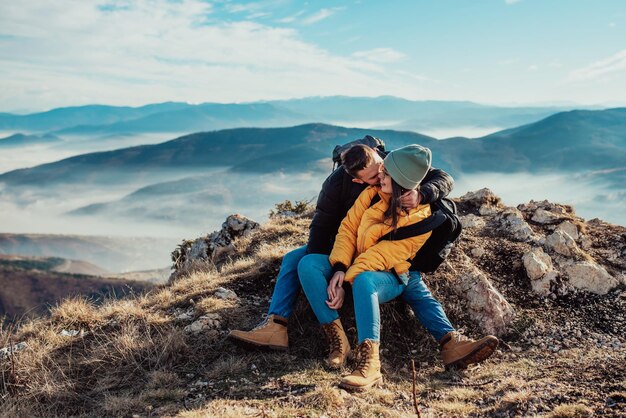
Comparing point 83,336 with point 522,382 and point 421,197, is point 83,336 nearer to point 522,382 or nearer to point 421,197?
point 421,197

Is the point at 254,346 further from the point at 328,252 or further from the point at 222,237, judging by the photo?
the point at 222,237

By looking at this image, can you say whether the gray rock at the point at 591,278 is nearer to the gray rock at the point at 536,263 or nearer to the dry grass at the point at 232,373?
the gray rock at the point at 536,263

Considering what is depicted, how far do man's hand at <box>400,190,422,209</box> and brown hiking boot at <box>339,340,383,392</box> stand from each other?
4.37ft

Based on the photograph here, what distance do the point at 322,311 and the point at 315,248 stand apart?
738 mm

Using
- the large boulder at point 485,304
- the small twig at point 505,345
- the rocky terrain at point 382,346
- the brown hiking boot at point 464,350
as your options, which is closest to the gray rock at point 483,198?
the rocky terrain at point 382,346

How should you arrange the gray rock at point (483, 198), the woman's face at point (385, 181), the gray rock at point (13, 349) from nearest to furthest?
the woman's face at point (385, 181), the gray rock at point (13, 349), the gray rock at point (483, 198)

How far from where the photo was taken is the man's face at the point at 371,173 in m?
4.86

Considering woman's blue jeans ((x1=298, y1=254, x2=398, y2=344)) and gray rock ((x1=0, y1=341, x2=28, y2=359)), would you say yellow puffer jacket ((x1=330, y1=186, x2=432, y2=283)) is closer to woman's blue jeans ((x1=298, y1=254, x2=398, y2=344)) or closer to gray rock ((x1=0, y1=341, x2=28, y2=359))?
woman's blue jeans ((x1=298, y1=254, x2=398, y2=344))

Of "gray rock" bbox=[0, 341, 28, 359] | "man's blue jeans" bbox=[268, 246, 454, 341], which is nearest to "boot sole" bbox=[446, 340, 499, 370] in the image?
"man's blue jeans" bbox=[268, 246, 454, 341]

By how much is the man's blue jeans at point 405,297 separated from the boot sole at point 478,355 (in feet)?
0.99

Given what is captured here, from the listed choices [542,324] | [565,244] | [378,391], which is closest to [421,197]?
[378,391]

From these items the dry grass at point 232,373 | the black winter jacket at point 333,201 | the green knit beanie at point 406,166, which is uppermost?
the green knit beanie at point 406,166

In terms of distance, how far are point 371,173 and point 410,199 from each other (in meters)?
0.46

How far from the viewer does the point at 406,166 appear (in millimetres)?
4590
